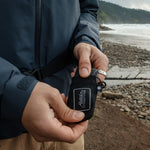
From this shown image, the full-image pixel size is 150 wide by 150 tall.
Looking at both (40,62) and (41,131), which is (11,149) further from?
(40,62)

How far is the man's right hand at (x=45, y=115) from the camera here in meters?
0.80

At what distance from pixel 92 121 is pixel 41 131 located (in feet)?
8.34

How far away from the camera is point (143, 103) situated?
3.98 m

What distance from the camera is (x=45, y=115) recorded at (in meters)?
0.80

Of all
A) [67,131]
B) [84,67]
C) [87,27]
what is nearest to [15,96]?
[67,131]

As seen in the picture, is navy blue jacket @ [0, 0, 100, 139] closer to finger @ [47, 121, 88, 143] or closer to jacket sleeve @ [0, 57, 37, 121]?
jacket sleeve @ [0, 57, 37, 121]

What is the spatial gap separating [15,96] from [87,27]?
0.93m

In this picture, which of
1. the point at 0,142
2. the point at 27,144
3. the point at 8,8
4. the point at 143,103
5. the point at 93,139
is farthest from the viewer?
the point at 143,103

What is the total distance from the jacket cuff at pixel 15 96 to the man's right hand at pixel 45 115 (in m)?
0.02

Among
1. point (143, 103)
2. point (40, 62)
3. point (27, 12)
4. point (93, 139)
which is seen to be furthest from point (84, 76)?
point (143, 103)

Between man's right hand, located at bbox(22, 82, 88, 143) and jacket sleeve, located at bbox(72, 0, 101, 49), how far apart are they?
0.63 meters

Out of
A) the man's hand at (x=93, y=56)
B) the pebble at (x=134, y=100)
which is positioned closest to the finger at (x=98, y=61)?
the man's hand at (x=93, y=56)

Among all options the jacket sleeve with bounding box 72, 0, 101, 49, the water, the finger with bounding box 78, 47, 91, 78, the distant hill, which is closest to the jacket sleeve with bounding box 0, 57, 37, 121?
the finger with bounding box 78, 47, 91, 78

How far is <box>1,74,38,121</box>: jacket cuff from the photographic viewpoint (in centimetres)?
81
